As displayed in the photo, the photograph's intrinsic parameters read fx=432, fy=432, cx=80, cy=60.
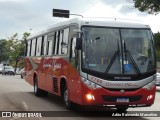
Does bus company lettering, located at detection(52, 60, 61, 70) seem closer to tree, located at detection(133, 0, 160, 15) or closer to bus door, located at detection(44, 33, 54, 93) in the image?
bus door, located at detection(44, 33, 54, 93)

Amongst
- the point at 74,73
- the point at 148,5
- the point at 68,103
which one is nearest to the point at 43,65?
the point at 68,103

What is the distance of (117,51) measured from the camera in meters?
12.6

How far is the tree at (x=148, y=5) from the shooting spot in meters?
61.3

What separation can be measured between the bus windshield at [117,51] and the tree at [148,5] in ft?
162

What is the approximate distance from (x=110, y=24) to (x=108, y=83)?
1.93 meters

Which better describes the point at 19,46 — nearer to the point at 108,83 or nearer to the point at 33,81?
the point at 33,81

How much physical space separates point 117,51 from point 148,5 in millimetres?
50621

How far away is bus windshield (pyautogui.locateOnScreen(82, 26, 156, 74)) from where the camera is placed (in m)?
12.5

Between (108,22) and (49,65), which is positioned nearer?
(108,22)

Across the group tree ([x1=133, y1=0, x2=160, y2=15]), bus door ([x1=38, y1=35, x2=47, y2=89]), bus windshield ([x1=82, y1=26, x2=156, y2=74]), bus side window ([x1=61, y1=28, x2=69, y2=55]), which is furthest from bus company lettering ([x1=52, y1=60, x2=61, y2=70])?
tree ([x1=133, y1=0, x2=160, y2=15])

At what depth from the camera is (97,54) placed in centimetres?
1260

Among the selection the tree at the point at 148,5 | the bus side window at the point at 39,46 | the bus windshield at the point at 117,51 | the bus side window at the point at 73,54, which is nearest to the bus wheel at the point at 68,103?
the bus side window at the point at 73,54

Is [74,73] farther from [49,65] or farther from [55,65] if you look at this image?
[49,65]

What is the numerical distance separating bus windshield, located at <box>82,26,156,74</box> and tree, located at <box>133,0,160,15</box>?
49.4m
